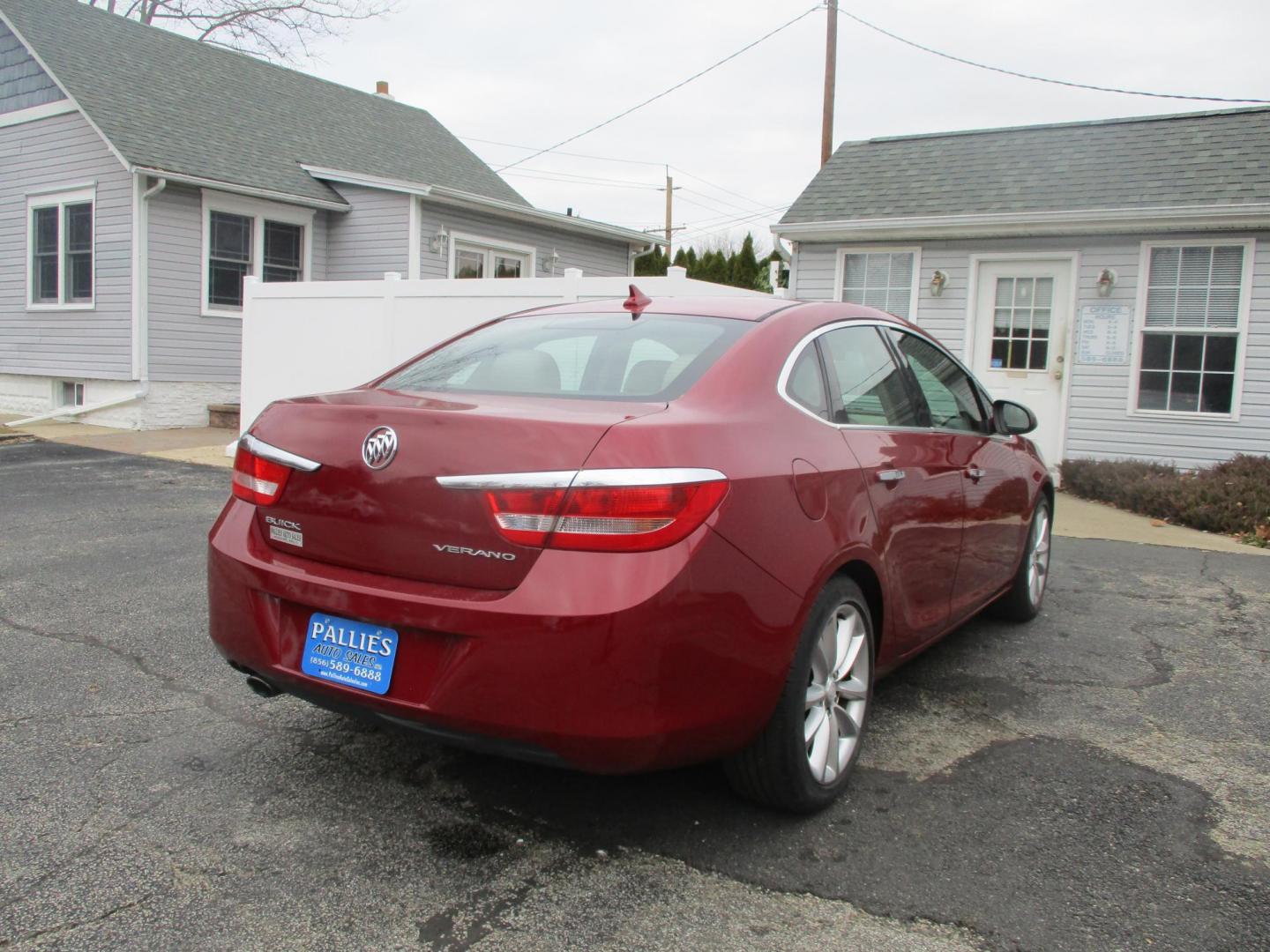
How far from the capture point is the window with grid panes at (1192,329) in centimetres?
1018

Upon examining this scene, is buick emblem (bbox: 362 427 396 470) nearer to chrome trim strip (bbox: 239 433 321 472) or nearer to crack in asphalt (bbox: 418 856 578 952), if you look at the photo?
chrome trim strip (bbox: 239 433 321 472)

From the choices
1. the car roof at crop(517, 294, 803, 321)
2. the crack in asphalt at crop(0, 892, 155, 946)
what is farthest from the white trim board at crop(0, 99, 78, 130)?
the crack in asphalt at crop(0, 892, 155, 946)

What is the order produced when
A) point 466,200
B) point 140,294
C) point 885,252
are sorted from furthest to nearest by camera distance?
point 466,200
point 140,294
point 885,252

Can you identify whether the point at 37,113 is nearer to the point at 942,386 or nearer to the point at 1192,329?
the point at 942,386

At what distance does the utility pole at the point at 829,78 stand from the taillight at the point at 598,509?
657 inches

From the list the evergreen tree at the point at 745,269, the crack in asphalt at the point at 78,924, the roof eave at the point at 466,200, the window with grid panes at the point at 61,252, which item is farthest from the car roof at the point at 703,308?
the evergreen tree at the point at 745,269

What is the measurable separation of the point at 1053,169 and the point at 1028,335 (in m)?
1.89

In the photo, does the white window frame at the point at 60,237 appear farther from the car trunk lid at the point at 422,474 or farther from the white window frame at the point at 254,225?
the car trunk lid at the point at 422,474

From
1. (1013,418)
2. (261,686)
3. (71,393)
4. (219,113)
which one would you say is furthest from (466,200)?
(261,686)

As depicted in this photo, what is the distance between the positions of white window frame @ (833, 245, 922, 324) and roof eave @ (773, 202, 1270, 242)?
0.15m

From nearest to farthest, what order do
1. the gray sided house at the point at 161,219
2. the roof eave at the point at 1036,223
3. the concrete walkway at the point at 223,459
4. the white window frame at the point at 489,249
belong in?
1. the concrete walkway at the point at 223,459
2. the roof eave at the point at 1036,223
3. the gray sided house at the point at 161,219
4. the white window frame at the point at 489,249

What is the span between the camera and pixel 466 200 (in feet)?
50.2

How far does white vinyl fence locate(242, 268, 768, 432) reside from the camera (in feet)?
29.7

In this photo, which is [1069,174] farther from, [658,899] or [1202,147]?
[658,899]
